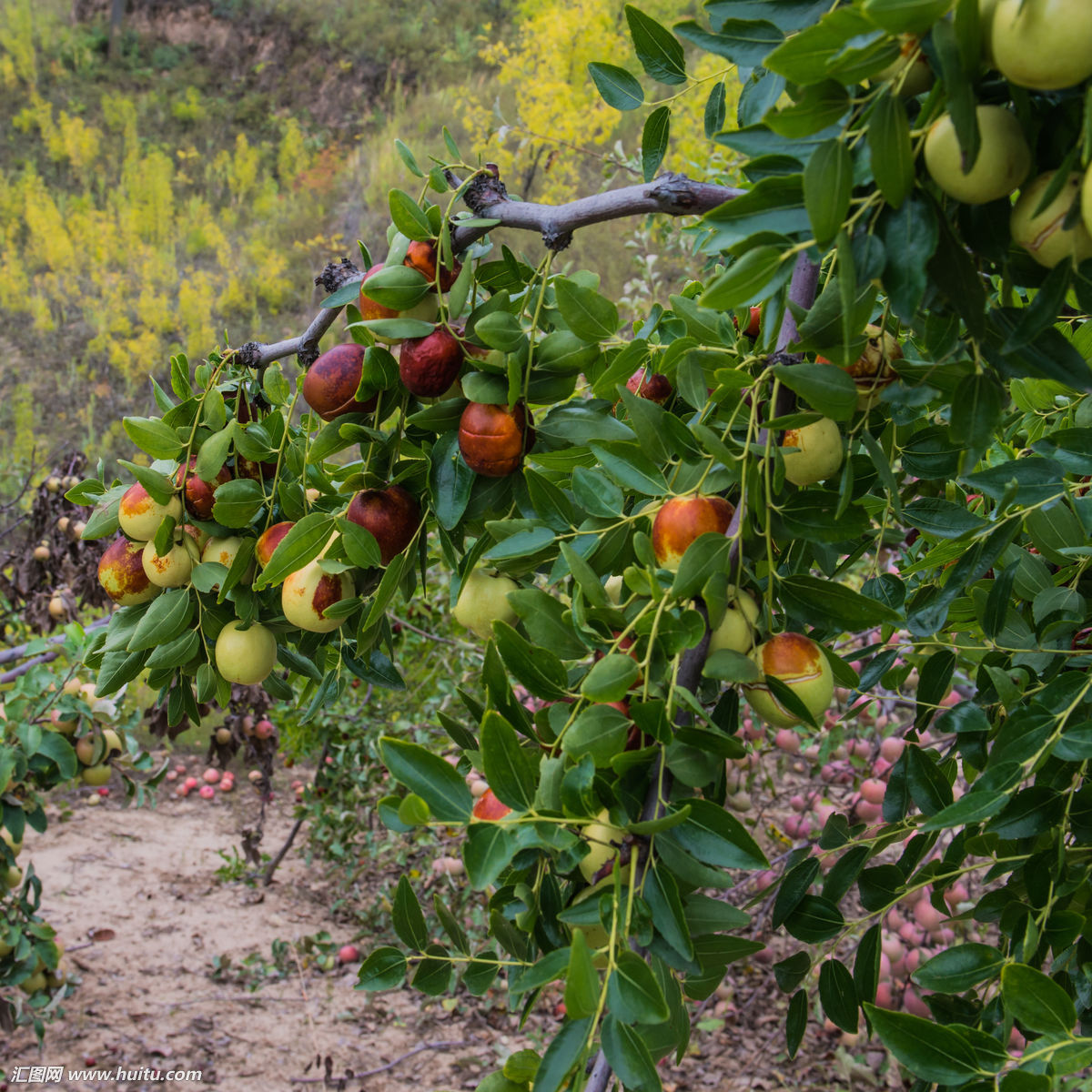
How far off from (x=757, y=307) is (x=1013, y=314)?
0.35 metres

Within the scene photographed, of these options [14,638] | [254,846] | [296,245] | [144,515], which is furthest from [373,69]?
[144,515]

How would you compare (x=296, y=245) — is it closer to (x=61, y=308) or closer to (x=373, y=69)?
(x=61, y=308)

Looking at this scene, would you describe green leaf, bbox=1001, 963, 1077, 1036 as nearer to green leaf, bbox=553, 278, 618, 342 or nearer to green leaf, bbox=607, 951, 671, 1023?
green leaf, bbox=607, 951, 671, 1023

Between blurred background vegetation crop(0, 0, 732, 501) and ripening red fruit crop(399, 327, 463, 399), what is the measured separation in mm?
3083

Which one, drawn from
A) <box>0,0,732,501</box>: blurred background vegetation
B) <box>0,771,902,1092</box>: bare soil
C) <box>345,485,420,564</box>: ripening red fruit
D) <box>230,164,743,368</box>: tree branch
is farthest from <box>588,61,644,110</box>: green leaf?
<box>0,0,732,501</box>: blurred background vegetation

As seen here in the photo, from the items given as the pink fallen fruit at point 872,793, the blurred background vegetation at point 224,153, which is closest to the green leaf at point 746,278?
the pink fallen fruit at point 872,793

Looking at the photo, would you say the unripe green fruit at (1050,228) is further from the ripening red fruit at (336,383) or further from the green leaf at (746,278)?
the ripening red fruit at (336,383)

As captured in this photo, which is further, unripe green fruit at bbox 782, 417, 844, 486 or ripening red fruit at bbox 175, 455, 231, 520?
ripening red fruit at bbox 175, 455, 231, 520

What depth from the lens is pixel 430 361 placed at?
0.81 metres

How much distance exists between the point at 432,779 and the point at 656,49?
697mm

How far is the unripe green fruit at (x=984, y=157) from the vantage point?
45 cm

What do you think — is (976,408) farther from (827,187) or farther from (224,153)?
(224,153)

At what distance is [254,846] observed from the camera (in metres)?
3.06

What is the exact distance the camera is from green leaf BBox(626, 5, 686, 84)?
32.3 inches
